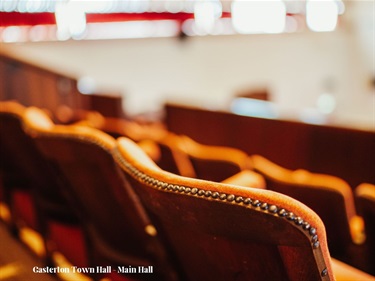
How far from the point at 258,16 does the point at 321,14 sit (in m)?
1.42

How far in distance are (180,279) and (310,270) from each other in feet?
1.36

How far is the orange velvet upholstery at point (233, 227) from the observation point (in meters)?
0.64

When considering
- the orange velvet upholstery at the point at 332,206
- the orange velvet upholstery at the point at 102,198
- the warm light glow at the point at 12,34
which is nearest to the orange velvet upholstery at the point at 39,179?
the orange velvet upholstery at the point at 102,198

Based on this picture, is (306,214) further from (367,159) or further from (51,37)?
(51,37)

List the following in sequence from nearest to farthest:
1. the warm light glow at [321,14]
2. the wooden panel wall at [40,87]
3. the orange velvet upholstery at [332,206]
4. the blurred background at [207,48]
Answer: the orange velvet upholstery at [332,206] → the wooden panel wall at [40,87] → the blurred background at [207,48] → the warm light glow at [321,14]

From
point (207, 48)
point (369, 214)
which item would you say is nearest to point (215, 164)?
point (369, 214)

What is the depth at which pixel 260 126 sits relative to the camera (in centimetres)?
271

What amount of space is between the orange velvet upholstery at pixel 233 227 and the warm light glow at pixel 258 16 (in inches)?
238

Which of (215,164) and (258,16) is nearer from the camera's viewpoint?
(215,164)

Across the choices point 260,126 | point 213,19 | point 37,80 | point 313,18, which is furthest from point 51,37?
point 313,18

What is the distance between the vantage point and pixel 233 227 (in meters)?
0.69

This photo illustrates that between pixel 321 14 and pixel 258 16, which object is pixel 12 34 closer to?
pixel 258 16

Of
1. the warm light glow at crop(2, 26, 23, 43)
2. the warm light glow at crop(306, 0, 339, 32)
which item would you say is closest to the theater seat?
the warm light glow at crop(2, 26, 23, 43)

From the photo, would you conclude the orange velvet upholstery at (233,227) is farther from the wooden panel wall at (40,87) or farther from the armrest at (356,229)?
the wooden panel wall at (40,87)
